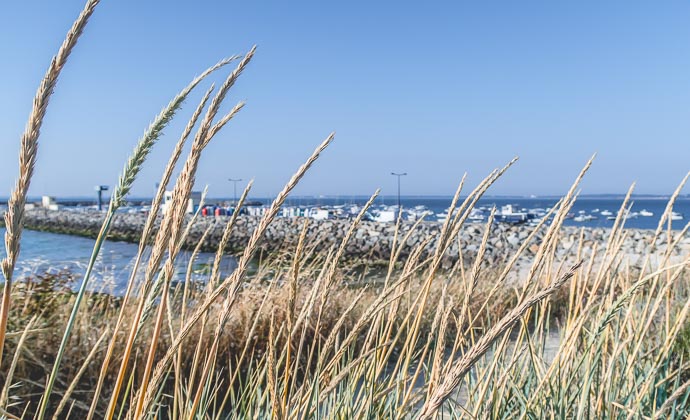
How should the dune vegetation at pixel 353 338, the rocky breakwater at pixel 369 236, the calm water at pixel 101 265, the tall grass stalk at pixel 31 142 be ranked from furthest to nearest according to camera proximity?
the rocky breakwater at pixel 369 236 < the calm water at pixel 101 265 < the dune vegetation at pixel 353 338 < the tall grass stalk at pixel 31 142

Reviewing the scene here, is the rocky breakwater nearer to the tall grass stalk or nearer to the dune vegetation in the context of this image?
the dune vegetation

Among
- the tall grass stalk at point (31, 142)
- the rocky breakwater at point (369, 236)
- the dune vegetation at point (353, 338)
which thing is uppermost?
the tall grass stalk at point (31, 142)

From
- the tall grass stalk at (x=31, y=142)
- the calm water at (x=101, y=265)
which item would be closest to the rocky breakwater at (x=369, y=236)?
the calm water at (x=101, y=265)

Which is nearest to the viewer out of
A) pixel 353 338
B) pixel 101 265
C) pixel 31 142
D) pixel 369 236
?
pixel 31 142

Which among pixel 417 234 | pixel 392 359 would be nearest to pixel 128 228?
pixel 417 234

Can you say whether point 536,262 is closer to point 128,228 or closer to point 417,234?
point 417,234

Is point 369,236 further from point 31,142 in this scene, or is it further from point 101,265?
point 31,142

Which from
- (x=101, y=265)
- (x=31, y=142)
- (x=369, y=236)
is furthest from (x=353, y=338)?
(x=369, y=236)

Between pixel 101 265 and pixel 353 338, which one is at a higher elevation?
pixel 353 338

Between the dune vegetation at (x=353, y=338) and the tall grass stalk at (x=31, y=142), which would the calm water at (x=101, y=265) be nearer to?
the dune vegetation at (x=353, y=338)

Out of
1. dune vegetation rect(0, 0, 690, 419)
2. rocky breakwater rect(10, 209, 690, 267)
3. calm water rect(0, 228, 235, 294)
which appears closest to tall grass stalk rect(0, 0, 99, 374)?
dune vegetation rect(0, 0, 690, 419)

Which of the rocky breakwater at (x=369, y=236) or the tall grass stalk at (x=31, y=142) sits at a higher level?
the tall grass stalk at (x=31, y=142)

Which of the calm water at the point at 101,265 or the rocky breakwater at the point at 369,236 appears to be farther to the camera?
the rocky breakwater at the point at 369,236

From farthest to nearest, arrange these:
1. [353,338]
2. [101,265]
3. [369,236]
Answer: [369,236] → [101,265] → [353,338]
